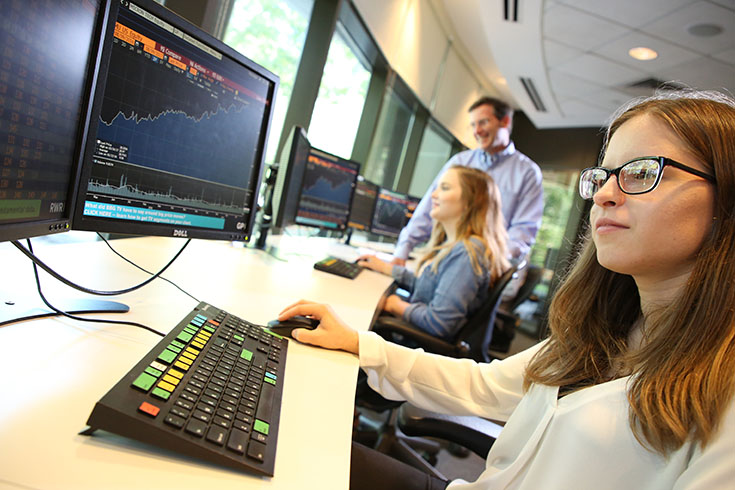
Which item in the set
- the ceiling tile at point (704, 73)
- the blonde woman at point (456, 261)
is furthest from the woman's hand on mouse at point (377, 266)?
the ceiling tile at point (704, 73)

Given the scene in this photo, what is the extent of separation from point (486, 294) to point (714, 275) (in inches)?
54.5

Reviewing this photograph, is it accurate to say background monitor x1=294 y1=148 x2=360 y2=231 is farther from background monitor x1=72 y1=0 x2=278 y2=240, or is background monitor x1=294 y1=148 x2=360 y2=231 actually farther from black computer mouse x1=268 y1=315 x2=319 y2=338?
black computer mouse x1=268 y1=315 x2=319 y2=338

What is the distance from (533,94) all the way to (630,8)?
3.00 meters

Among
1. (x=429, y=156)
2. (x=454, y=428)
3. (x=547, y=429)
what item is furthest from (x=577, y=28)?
(x=547, y=429)

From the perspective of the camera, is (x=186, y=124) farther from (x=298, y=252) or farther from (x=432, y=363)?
(x=298, y=252)

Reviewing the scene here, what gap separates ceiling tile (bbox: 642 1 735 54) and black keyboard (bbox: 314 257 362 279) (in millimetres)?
3043

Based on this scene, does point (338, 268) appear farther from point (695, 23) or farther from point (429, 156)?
point (429, 156)

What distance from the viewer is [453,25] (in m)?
5.74

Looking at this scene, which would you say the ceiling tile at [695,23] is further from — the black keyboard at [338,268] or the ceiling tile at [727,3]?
the black keyboard at [338,268]

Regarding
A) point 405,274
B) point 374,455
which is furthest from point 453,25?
point 374,455

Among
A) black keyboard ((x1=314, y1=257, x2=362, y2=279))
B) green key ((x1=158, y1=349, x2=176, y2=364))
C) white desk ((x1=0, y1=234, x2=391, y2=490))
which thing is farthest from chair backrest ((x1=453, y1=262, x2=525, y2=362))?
green key ((x1=158, y1=349, x2=176, y2=364))

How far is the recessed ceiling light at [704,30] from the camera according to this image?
11.3ft

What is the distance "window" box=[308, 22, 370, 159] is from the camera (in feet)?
12.0

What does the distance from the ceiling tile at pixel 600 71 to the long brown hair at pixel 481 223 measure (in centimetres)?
318
